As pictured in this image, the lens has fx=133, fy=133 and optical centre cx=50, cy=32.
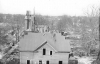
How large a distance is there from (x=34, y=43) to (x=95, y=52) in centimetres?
2240

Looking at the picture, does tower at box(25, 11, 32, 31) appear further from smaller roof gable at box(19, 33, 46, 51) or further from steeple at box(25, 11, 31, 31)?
smaller roof gable at box(19, 33, 46, 51)

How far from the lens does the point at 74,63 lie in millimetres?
28375

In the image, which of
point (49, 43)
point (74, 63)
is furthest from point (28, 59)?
point (74, 63)

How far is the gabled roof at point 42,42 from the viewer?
24797 millimetres

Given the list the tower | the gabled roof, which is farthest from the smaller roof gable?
the tower

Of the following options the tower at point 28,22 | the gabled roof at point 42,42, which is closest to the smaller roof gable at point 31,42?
the gabled roof at point 42,42

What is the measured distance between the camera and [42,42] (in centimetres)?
2508

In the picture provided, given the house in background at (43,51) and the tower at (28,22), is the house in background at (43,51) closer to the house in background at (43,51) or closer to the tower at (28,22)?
the house in background at (43,51)

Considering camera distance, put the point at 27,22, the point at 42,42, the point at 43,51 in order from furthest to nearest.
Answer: the point at 27,22 → the point at 42,42 → the point at 43,51

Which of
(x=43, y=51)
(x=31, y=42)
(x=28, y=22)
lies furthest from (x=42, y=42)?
(x=28, y=22)

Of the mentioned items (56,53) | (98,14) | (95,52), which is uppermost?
(98,14)

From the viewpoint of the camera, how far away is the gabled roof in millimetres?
24797

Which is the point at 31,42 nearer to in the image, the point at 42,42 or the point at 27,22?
the point at 42,42

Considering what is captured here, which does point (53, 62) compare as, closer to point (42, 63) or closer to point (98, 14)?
point (42, 63)
